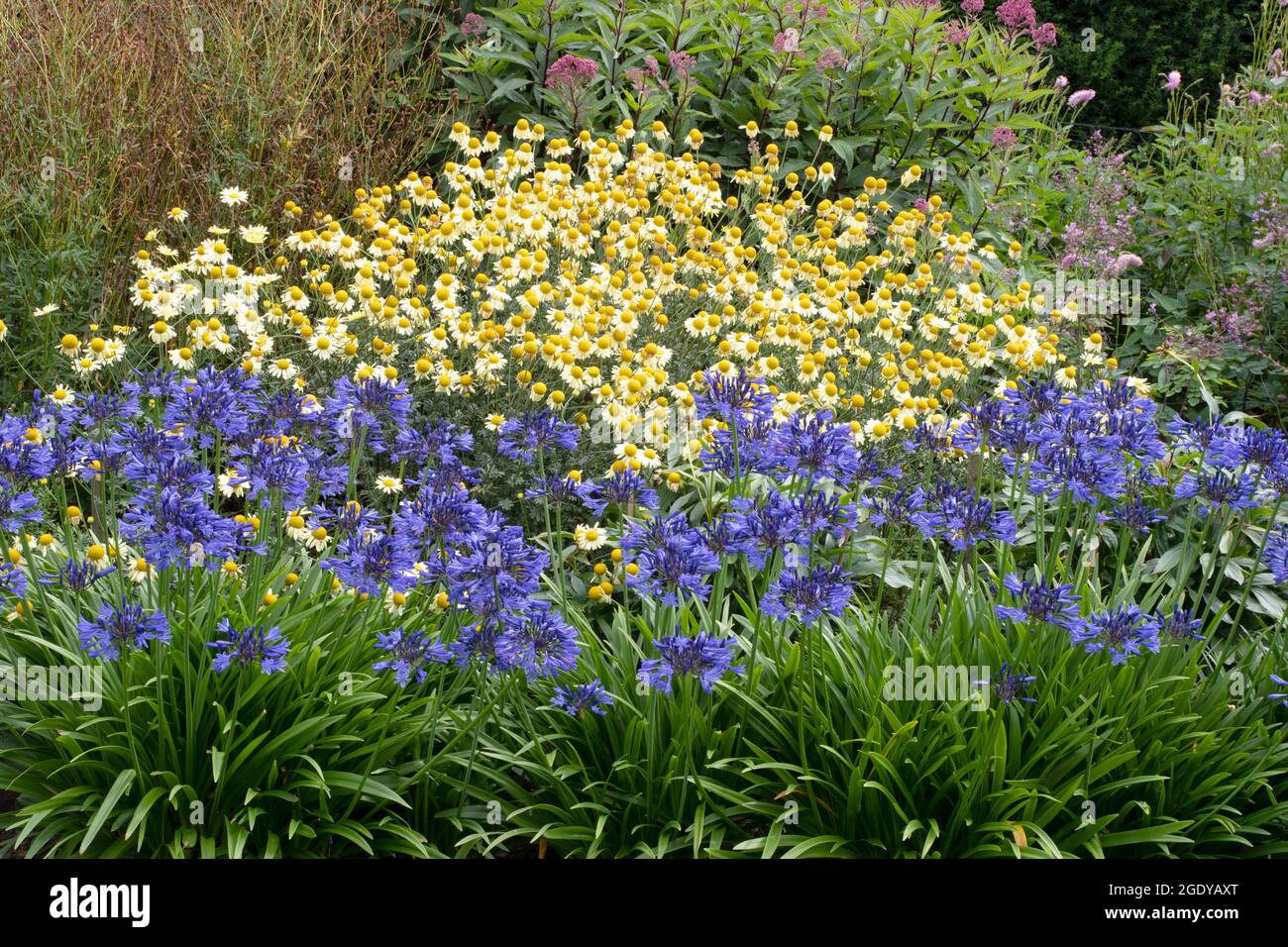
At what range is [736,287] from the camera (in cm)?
593

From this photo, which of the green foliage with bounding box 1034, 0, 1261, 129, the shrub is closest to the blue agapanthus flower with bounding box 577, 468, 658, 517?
the shrub

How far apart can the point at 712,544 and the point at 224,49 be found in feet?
17.3

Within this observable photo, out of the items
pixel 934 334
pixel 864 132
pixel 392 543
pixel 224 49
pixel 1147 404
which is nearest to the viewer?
pixel 392 543

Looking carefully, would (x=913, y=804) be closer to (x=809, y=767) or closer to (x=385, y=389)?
(x=809, y=767)

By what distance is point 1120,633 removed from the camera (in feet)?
10.4

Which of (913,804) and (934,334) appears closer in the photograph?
(913,804)

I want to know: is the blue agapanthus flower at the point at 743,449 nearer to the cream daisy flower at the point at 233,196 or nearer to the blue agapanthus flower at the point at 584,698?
the blue agapanthus flower at the point at 584,698

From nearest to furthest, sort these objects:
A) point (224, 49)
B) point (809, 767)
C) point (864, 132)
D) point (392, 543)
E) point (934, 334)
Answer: point (392, 543)
point (809, 767)
point (934, 334)
point (224, 49)
point (864, 132)

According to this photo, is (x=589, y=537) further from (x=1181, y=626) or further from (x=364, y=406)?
(x=1181, y=626)

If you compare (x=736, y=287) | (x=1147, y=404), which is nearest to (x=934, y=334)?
(x=736, y=287)

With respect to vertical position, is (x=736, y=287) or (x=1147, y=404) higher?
(x=736, y=287)

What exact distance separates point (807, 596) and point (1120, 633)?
0.84 meters

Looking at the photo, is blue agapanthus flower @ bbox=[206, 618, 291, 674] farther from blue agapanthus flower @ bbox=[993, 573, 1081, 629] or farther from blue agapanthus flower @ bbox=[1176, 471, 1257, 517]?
blue agapanthus flower @ bbox=[1176, 471, 1257, 517]

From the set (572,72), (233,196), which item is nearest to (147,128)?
(233,196)
